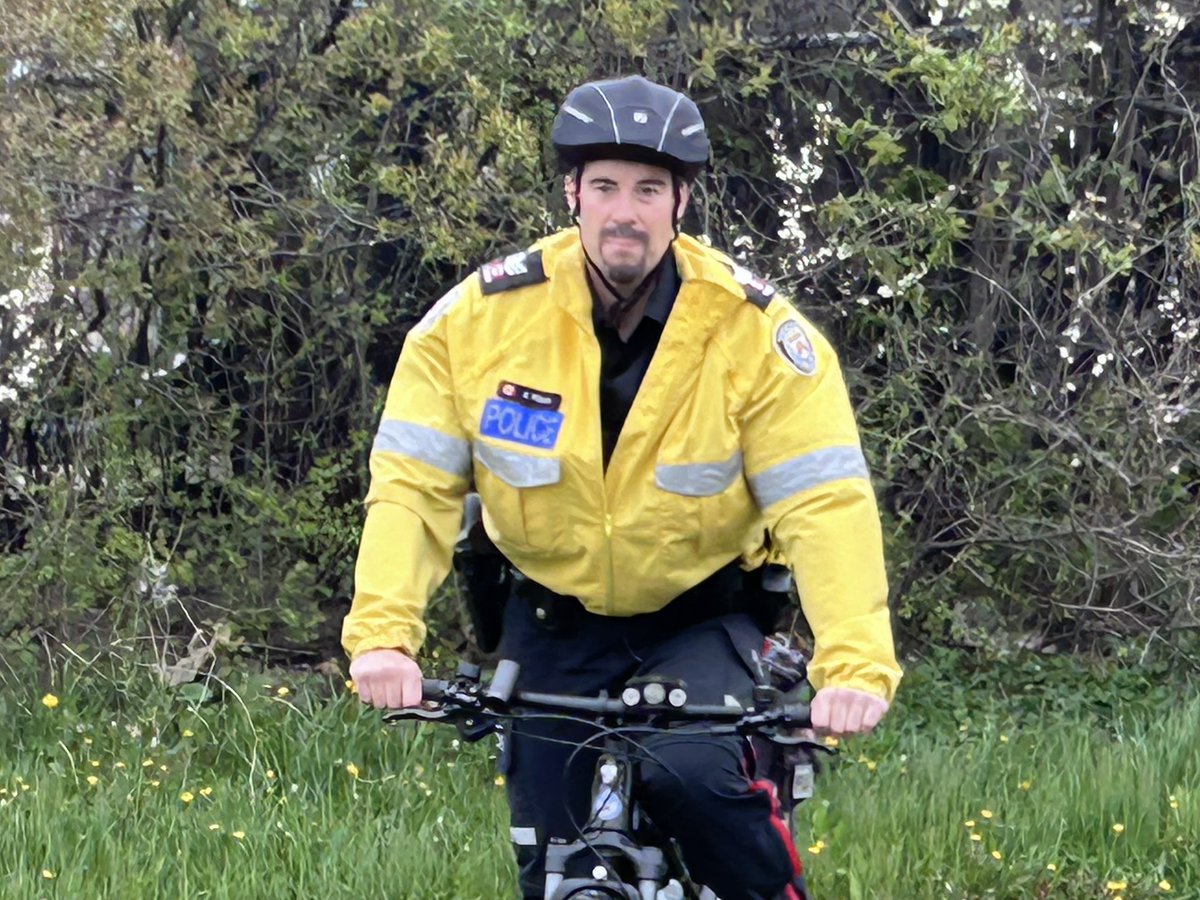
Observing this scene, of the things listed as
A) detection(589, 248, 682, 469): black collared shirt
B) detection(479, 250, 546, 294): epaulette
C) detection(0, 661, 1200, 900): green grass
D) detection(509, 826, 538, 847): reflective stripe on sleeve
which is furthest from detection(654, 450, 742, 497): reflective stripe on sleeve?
detection(0, 661, 1200, 900): green grass

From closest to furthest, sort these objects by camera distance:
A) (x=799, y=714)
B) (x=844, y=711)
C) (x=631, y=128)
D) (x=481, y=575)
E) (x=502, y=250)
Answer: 1. (x=799, y=714)
2. (x=844, y=711)
3. (x=631, y=128)
4. (x=481, y=575)
5. (x=502, y=250)

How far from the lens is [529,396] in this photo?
3291 mm

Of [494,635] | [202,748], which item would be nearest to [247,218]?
[202,748]

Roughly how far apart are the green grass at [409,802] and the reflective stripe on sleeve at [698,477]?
1.82 metres

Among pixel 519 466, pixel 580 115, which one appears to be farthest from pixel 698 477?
pixel 580 115

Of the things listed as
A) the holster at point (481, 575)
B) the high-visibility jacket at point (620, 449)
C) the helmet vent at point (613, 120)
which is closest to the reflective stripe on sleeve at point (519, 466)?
the high-visibility jacket at point (620, 449)

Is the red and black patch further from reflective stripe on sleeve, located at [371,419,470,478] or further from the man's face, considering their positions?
the man's face

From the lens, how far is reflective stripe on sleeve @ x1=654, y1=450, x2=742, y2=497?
10.6ft

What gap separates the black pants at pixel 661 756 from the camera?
3.06 m

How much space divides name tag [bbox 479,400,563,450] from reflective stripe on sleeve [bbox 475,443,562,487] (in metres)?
0.03

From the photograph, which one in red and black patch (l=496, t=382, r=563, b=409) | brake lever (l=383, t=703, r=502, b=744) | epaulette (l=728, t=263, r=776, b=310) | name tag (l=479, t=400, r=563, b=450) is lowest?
brake lever (l=383, t=703, r=502, b=744)

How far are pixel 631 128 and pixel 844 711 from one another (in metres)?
1.11

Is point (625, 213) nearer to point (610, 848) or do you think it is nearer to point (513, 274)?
point (513, 274)

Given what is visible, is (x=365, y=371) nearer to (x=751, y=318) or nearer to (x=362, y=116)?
(x=362, y=116)
